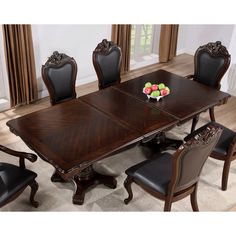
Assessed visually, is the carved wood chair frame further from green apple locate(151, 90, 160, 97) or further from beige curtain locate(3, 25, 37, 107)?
beige curtain locate(3, 25, 37, 107)

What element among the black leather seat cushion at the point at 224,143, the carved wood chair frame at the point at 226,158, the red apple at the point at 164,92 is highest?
the red apple at the point at 164,92

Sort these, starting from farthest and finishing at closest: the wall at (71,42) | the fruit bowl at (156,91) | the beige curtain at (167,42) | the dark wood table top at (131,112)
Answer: the beige curtain at (167,42)
the wall at (71,42)
the fruit bowl at (156,91)
the dark wood table top at (131,112)

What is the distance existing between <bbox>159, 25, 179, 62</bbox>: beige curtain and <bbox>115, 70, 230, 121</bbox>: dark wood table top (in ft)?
7.00

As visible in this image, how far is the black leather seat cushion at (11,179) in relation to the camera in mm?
2280

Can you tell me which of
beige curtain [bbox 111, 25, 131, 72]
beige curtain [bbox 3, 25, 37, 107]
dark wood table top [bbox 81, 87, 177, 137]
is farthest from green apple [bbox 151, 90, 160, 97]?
beige curtain [bbox 111, 25, 131, 72]

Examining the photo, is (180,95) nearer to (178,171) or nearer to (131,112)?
(131,112)

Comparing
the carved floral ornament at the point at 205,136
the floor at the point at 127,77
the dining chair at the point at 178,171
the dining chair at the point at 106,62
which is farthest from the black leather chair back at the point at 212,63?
the carved floral ornament at the point at 205,136

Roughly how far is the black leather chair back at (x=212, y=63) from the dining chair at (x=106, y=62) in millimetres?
841

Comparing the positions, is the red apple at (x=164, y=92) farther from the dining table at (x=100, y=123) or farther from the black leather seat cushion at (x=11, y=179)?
the black leather seat cushion at (x=11, y=179)

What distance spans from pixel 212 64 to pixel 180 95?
67cm

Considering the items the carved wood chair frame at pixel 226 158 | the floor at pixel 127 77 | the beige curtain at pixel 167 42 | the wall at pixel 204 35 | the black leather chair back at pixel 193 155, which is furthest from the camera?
the beige curtain at pixel 167 42

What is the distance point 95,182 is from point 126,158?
49cm

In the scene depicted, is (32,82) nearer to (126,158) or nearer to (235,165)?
(126,158)
